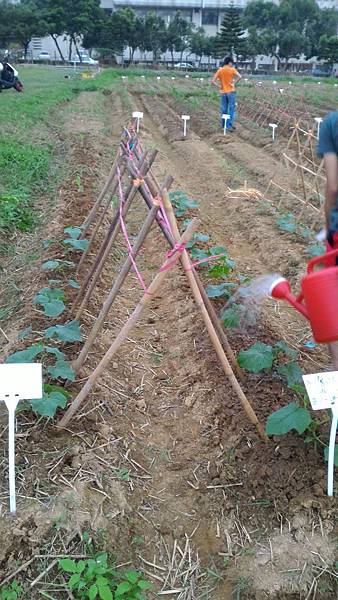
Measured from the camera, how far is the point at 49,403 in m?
2.59

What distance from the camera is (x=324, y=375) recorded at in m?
2.39

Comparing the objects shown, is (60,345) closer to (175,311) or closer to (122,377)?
(122,377)

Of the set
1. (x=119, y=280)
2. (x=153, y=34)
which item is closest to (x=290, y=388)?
(x=119, y=280)

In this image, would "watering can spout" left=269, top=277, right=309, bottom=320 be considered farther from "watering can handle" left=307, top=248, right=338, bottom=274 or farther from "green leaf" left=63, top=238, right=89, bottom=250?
"green leaf" left=63, top=238, right=89, bottom=250

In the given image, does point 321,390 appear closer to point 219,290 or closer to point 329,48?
point 219,290

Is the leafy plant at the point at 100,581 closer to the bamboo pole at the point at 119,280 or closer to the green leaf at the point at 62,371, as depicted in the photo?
the green leaf at the point at 62,371

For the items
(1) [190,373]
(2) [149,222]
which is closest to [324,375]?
(2) [149,222]

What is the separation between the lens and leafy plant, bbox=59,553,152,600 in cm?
207

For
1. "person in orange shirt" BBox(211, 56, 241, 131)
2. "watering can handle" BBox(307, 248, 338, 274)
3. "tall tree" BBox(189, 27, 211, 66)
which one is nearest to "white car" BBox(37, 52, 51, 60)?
"tall tree" BBox(189, 27, 211, 66)

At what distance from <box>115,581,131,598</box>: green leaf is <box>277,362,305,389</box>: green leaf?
1.28 m

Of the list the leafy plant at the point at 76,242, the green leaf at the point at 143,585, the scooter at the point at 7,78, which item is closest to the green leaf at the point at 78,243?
the leafy plant at the point at 76,242

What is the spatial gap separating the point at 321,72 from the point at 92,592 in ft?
184

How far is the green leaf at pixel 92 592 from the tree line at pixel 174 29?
A: 50.5 m

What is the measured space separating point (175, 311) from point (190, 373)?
883mm
